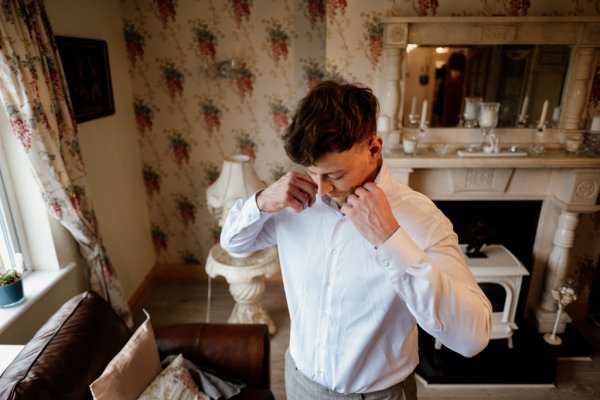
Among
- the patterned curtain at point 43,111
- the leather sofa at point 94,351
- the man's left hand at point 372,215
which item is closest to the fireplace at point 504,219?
the leather sofa at point 94,351

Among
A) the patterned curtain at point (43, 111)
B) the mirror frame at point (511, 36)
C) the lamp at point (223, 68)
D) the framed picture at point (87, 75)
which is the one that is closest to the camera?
the patterned curtain at point (43, 111)

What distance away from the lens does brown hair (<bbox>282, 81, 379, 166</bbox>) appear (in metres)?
0.81

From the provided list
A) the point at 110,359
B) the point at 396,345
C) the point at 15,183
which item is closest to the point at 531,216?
the point at 396,345

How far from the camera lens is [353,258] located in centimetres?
99

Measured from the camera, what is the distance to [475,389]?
2.27m

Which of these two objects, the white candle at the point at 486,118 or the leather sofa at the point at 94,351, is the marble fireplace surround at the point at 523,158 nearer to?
the white candle at the point at 486,118

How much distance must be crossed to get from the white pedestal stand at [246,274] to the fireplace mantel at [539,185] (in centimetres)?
94

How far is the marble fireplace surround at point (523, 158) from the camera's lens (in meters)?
2.28

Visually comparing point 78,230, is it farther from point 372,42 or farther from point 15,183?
point 372,42

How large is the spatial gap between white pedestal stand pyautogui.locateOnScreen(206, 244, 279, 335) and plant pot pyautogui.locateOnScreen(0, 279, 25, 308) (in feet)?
3.10

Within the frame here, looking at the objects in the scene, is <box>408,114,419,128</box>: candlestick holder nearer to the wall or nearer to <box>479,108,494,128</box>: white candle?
<box>479,108,494,128</box>: white candle

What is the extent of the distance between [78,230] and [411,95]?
2.00 metres

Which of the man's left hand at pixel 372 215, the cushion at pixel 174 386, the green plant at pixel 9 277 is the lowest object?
the cushion at pixel 174 386

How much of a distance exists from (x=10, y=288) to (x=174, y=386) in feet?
2.76
